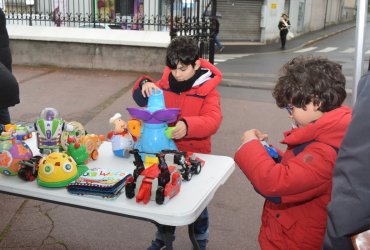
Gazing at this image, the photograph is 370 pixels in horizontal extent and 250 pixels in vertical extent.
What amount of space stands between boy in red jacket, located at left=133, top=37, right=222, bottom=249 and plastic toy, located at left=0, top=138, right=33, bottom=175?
2.32 feet

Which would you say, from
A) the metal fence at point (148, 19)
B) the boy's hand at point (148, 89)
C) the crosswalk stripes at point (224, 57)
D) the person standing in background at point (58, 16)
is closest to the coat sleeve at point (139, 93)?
the boy's hand at point (148, 89)

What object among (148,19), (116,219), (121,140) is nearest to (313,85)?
(121,140)

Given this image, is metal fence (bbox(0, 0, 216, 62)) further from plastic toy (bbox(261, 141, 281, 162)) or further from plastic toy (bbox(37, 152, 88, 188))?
plastic toy (bbox(261, 141, 281, 162))

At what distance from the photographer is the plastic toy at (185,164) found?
2.09 metres

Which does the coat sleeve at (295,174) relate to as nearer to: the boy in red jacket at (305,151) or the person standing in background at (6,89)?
the boy in red jacket at (305,151)

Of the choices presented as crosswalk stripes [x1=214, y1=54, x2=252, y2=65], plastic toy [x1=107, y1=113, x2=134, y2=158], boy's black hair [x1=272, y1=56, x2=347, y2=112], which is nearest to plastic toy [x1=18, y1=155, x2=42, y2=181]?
plastic toy [x1=107, y1=113, x2=134, y2=158]

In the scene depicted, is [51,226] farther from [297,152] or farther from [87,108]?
[87,108]

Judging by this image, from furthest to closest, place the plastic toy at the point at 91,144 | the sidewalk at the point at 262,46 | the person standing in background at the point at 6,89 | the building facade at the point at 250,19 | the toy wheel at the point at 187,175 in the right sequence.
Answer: the building facade at the point at 250,19 < the sidewalk at the point at 262,46 < the person standing in background at the point at 6,89 < the plastic toy at the point at 91,144 < the toy wheel at the point at 187,175

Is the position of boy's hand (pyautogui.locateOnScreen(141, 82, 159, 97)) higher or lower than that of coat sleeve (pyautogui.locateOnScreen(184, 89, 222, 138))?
higher

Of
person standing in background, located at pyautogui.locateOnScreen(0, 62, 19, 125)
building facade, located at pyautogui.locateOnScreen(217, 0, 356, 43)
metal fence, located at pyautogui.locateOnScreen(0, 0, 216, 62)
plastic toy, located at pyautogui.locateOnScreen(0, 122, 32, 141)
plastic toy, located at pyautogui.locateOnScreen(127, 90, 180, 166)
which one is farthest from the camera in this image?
building facade, located at pyautogui.locateOnScreen(217, 0, 356, 43)

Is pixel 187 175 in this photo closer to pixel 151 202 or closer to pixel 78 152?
pixel 151 202

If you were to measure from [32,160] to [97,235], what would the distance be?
4.07 feet

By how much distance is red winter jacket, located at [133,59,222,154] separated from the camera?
252 cm

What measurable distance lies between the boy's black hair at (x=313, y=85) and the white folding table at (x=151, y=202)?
580mm
